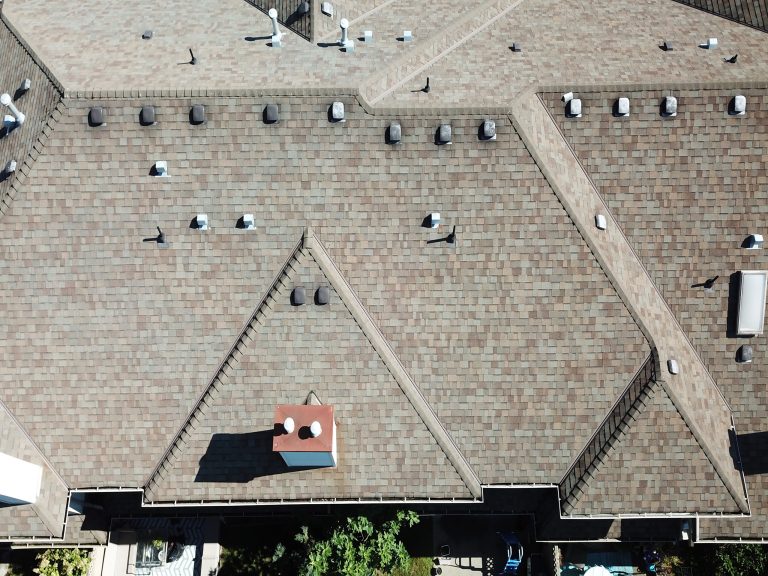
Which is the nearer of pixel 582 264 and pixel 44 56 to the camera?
pixel 582 264

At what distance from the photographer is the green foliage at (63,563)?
149ft

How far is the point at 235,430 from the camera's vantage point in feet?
126

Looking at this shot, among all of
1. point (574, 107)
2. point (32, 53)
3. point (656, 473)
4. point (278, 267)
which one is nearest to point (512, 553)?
point (656, 473)

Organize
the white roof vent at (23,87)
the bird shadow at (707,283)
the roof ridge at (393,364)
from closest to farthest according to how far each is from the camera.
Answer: the roof ridge at (393,364) < the bird shadow at (707,283) < the white roof vent at (23,87)

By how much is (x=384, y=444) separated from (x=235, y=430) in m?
8.89

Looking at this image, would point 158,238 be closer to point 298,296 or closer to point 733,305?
point 298,296

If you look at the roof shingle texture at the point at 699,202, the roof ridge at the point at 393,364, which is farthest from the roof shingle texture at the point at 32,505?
the roof shingle texture at the point at 699,202

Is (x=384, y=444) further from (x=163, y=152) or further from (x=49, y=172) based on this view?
(x=49, y=172)

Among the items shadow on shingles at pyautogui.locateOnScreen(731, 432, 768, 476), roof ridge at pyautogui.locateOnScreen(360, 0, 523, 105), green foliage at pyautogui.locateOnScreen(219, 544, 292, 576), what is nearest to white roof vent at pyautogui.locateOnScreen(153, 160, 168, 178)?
roof ridge at pyautogui.locateOnScreen(360, 0, 523, 105)

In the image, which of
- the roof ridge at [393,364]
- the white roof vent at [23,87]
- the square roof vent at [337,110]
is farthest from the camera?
the white roof vent at [23,87]

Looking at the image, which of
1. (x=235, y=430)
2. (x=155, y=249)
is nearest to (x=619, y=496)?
(x=235, y=430)

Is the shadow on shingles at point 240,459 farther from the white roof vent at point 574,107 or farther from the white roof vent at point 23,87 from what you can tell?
the white roof vent at point 574,107

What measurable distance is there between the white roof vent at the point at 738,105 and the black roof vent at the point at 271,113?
28086 mm

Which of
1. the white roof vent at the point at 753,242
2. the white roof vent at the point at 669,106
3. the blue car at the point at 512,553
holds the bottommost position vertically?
the blue car at the point at 512,553
